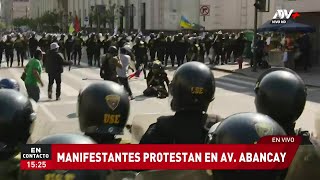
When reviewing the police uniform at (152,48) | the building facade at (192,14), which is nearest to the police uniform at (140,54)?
the police uniform at (152,48)

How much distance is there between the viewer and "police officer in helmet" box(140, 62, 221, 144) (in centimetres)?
398

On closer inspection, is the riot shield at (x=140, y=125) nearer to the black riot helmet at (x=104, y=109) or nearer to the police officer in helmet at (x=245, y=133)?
the black riot helmet at (x=104, y=109)

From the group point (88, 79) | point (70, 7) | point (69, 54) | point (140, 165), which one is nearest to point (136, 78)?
point (88, 79)

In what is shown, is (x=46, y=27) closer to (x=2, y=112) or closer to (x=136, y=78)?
(x=136, y=78)

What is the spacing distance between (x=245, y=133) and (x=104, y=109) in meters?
1.59

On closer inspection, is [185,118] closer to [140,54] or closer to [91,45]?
[140,54]

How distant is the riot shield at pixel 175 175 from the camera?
285cm

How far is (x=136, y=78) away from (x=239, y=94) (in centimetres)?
537

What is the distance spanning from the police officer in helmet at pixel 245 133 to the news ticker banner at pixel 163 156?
0.02 meters

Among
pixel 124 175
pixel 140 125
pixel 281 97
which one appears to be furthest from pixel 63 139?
pixel 140 125

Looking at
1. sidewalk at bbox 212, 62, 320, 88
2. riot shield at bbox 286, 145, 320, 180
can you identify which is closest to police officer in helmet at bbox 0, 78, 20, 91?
riot shield at bbox 286, 145, 320, 180

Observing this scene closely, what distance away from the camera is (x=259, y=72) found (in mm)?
22516

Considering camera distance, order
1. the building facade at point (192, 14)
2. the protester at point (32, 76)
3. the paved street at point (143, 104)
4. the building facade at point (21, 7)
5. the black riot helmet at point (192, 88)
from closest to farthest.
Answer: the black riot helmet at point (192, 88), the paved street at point (143, 104), the protester at point (32, 76), the building facade at point (192, 14), the building facade at point (21, 7)

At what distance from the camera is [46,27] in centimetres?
9381
